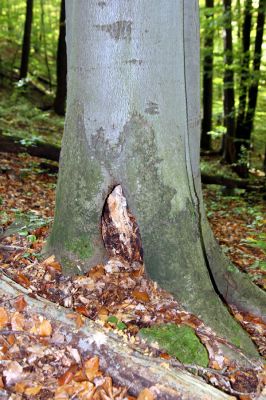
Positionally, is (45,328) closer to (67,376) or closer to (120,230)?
(67,376)

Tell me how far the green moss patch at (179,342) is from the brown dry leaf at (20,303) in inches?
35.0

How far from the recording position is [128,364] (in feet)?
8.04

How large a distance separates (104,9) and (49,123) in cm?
1303

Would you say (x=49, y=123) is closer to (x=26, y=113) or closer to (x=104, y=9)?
(x=26, y=113)

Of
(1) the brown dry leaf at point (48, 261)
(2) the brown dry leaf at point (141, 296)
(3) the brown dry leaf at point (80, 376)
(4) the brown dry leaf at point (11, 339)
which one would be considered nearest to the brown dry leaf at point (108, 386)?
(3) the brown dry leaf at point (80, 376)

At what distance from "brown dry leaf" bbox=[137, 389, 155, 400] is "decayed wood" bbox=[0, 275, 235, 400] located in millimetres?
35

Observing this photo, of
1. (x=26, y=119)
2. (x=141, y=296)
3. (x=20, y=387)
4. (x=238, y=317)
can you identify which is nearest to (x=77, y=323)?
(x=20, y=387)

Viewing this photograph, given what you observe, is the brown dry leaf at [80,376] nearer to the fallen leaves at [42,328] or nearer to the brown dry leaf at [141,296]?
the fallen leaves at [42,328]

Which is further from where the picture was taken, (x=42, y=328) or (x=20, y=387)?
(x=42, y=328)

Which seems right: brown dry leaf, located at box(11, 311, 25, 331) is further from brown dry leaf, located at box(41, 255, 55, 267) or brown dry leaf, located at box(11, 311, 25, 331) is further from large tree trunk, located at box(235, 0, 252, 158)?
large tree trunk, located at box(235, 0, 252, 158)

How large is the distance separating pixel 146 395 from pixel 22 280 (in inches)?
54.3

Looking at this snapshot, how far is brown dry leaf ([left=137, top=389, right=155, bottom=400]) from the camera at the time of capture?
2305 millimetres

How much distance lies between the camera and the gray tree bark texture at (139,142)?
2.86 m

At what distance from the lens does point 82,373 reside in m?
2.41
